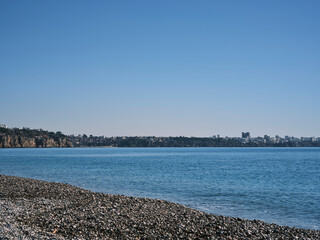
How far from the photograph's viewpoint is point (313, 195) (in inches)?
1396

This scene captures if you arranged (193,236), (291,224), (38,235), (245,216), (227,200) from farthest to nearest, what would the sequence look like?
(227,200) < (245,216) < (291,224) < (193,236) < (38,235)

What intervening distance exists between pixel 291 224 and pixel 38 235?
49.2 feet

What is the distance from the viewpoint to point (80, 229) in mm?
15406

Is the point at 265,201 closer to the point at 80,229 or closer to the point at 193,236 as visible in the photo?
the point at 193,236

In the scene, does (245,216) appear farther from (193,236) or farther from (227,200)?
(193,236)

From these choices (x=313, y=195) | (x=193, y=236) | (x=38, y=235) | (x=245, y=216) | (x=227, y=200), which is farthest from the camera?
(x=313, y=195)

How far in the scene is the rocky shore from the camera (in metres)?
14.9

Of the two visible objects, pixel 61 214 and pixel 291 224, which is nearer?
pixel 61 214

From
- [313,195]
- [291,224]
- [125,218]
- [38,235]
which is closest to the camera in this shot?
[38,235]

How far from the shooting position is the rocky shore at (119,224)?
14883 millimetres

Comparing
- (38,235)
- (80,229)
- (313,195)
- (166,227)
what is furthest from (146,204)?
(313,195)

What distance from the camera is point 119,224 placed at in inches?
656

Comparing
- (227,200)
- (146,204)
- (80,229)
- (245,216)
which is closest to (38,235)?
(80,229)

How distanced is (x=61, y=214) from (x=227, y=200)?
54.1ft
